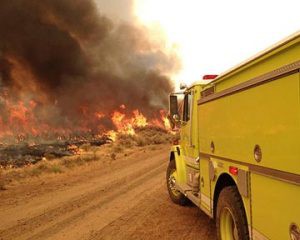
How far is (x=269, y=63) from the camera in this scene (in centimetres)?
389

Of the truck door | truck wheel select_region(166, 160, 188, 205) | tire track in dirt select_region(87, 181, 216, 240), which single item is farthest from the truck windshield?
tire track in dirt select_region(87, 181, 216, 240)

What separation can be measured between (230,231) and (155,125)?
53.0 meters

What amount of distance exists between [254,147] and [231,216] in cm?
146

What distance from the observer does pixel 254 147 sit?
4.21 meters

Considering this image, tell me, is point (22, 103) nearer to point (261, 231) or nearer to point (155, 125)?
point (155, 125)

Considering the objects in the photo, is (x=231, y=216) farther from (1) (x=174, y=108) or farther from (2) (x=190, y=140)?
(1) (x=174, y=108)

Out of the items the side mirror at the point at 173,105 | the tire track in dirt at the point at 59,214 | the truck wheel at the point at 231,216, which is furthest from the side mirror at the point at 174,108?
the truck wheel at the point at 231,216

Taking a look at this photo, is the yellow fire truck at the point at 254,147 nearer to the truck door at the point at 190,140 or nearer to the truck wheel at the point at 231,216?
the truck wheel at the point at 231,216

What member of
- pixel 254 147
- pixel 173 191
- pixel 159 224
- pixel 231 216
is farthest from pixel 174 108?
pixel 254 147

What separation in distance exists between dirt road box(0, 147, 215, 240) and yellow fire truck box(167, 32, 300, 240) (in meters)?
1.18

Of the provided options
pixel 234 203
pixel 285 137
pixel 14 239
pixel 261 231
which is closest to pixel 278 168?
pixel 285 137

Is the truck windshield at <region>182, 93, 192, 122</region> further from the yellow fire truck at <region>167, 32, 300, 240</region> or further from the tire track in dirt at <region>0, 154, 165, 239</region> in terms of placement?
the tire track in dirt at <region>0, 154, 165, 239</region>

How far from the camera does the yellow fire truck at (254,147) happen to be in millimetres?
3408

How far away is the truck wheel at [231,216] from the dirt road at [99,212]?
143cm
